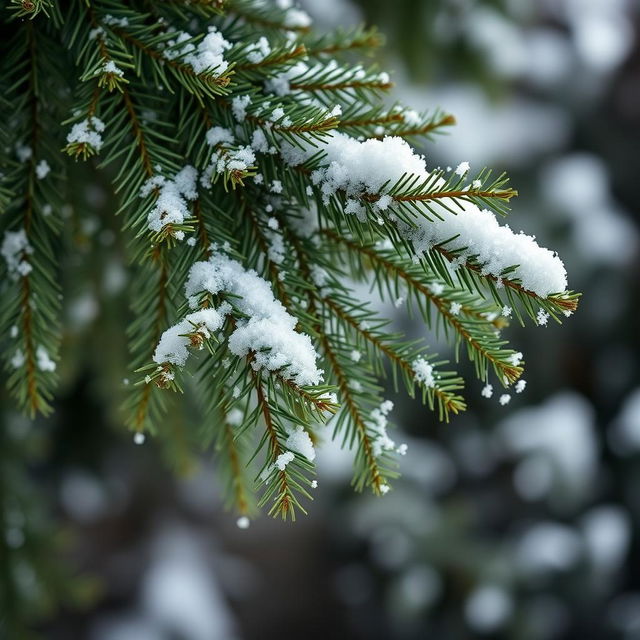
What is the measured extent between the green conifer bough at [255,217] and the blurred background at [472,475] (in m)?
1.42

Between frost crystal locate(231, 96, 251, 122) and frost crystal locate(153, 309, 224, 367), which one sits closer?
frost crystal locate(153, 309, 224, 367)

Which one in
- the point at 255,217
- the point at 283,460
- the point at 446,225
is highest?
the point at 255,217

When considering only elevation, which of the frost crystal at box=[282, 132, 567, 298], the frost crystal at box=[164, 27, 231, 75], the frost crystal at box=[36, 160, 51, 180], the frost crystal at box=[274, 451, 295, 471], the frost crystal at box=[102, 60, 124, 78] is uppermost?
the frost crystal at box=[164, 27, 231, 75]

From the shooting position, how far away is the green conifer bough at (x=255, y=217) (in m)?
0.85

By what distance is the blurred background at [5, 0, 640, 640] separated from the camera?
10.3 feet

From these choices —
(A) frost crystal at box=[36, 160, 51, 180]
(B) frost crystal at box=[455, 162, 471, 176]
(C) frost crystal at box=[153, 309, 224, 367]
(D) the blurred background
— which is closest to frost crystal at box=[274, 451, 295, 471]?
(C) frost crystal at box=[153, 309, 224, 367]

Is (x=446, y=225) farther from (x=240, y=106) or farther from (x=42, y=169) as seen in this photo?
(x=42, y=169)

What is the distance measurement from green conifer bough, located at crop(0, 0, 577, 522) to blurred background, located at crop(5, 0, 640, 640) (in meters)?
1.42

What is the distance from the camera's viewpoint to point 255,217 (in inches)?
40.9

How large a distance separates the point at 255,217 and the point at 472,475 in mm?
3741

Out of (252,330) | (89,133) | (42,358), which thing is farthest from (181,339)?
(42,358)

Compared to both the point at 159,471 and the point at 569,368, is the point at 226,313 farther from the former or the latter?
the point at 159,471

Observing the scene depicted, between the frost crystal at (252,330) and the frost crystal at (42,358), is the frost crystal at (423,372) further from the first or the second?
the frost crystal at (42,358)

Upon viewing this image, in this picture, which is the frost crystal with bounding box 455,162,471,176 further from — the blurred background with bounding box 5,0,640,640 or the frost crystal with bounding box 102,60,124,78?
the blurred background with bounding box 5,0,640,640
